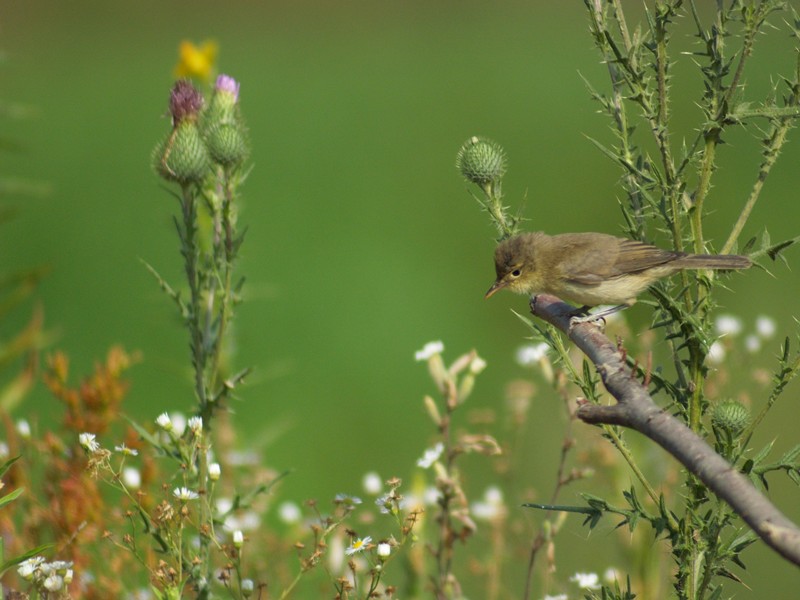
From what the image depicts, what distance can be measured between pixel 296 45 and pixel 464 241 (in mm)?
4686

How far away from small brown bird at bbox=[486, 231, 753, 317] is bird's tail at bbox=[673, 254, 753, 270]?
69cm

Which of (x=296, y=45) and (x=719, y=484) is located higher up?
(x=296, y=45)

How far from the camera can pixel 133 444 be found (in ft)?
12.0

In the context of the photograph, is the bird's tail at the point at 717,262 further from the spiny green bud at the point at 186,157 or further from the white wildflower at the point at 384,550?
the spiny green bud at the point at 186,157

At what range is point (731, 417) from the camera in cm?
280

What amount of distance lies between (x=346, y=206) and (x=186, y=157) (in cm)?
579

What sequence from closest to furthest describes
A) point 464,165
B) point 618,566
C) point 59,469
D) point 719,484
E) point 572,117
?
point 719,484, point 464,165, point 59,469, point 618,566, point 572,117

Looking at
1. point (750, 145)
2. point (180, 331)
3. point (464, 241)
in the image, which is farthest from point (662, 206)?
point (750, 145)

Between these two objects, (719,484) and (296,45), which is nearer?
(719,484)

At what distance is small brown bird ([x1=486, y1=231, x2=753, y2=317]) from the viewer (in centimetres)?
404

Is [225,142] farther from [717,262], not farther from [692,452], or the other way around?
[692,452]

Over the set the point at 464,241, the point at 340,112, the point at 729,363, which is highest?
the point at 340,112

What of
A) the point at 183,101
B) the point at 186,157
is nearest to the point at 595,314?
the point at 186,157

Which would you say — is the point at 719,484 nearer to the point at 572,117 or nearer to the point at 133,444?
the point at 133,444
